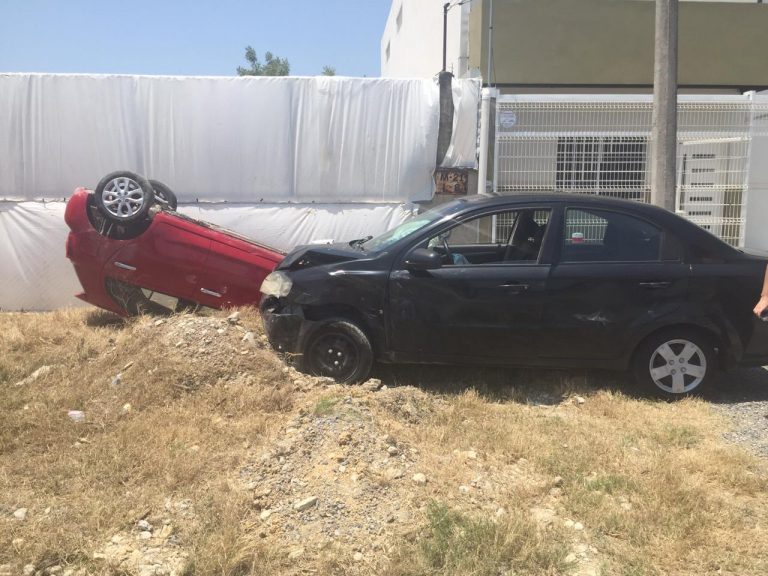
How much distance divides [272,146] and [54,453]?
18.2 feet

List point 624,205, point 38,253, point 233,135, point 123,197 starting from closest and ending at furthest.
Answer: point 624,205 < point 123,197 < point 38,253 < point 233,135

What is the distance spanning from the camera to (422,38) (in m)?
17.2

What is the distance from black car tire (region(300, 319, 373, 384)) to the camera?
5.08m

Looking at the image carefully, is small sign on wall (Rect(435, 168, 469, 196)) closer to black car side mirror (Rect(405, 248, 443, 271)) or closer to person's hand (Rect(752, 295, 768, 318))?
black car side mirror (Rect(405, 248, 443, 271))

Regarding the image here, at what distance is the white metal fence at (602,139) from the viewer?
342 inches

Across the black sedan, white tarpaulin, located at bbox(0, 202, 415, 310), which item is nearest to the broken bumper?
the black sedan

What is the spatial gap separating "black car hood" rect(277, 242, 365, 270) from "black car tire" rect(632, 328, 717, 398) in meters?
2.40

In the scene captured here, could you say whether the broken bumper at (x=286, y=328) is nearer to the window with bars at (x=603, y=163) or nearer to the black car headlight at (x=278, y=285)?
the black car headlight at (x=278, y=285)

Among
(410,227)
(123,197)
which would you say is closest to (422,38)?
(123,197)

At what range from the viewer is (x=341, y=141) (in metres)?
8.73

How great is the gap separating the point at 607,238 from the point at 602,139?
13.7ft

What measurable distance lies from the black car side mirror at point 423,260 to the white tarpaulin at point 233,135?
3.89 meters

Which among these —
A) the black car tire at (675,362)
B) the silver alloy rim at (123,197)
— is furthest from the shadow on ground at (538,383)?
the silver alloy rim at (123,197)

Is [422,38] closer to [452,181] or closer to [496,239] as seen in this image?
[452,181]
